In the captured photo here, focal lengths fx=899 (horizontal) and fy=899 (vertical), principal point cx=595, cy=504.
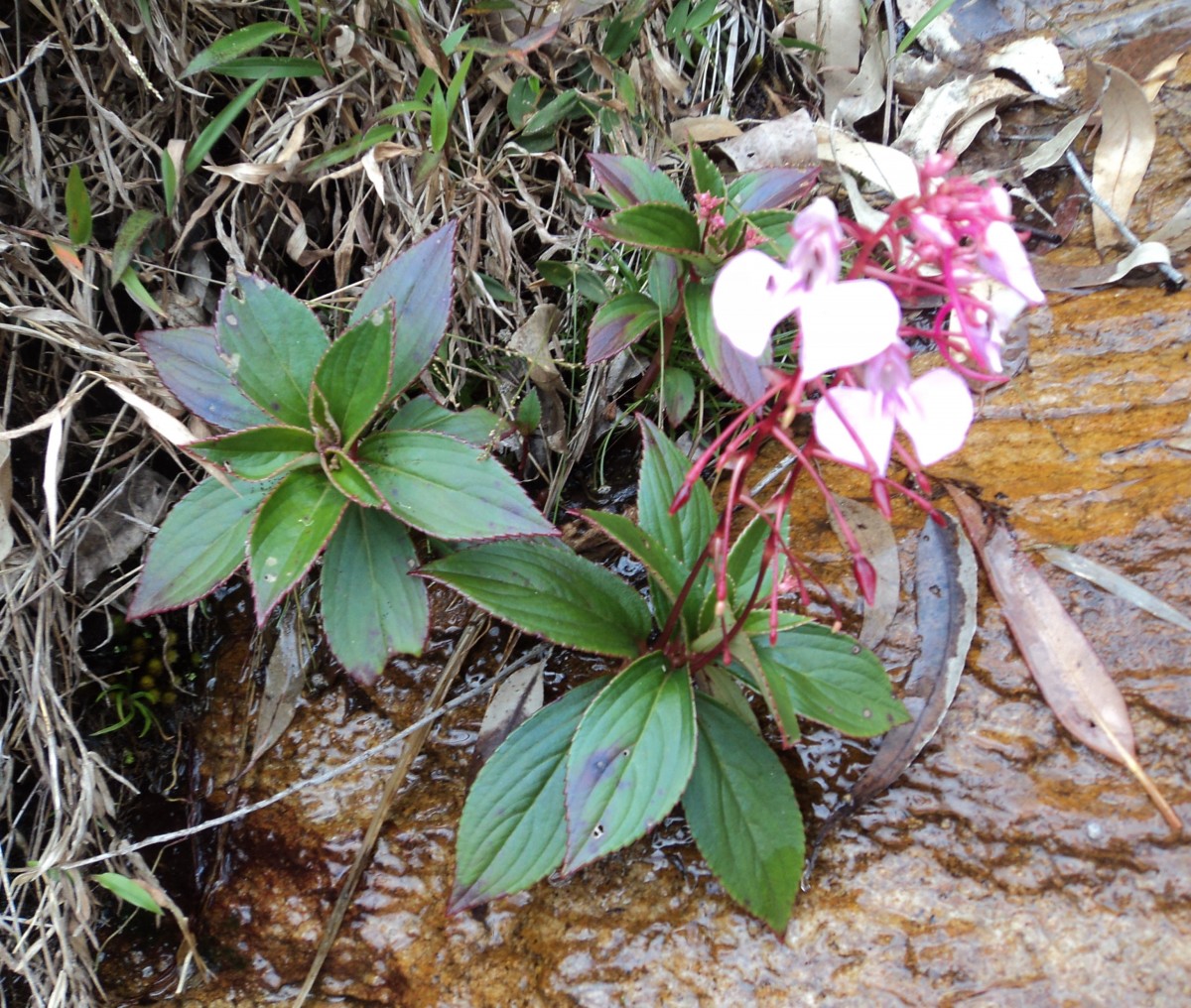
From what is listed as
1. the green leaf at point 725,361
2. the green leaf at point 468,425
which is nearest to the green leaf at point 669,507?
the green leaf at point 725,361

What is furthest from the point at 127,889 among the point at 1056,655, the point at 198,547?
the point at 1056,655

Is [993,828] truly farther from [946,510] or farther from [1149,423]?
[1149,423]

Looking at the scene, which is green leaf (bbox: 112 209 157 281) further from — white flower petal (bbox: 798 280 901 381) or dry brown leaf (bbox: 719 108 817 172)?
white flower petal (bbox: 798 280 901 381)

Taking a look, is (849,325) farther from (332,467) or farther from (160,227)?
(160,227)

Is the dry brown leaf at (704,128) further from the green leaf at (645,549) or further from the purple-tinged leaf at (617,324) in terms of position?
the green leaf at (645,549)

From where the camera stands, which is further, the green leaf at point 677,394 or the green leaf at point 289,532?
the green leaf at point 677,394

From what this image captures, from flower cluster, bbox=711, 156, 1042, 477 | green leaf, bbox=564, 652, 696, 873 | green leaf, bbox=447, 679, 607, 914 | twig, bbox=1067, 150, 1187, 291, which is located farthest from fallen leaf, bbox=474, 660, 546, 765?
twig, bbox=1067, 150, 1187, 291

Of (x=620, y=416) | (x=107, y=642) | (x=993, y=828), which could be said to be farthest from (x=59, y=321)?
(x=993, y=828)
